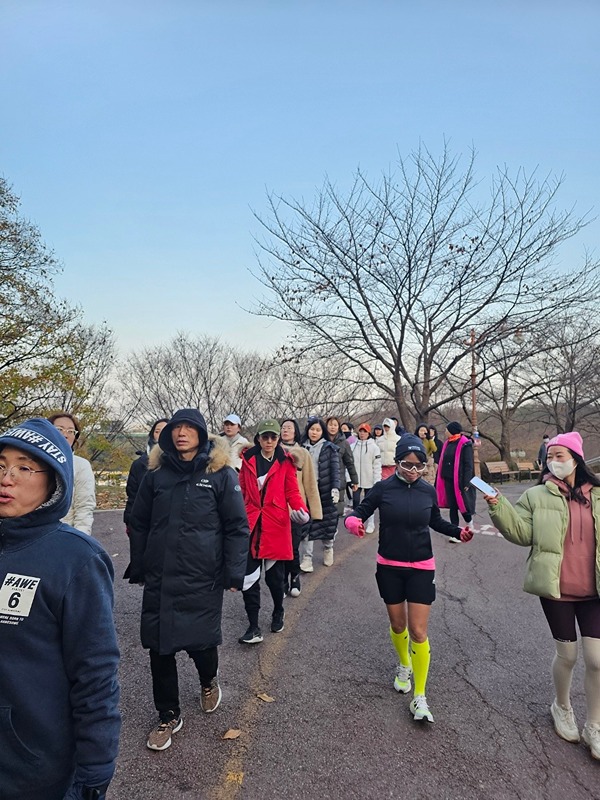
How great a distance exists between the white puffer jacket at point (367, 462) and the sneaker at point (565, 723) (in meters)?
6.66

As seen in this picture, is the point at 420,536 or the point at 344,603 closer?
the point at 420,536

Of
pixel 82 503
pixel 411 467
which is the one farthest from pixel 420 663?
pixel 82 503

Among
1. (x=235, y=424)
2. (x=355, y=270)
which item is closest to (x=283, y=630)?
(x=235, y=424)

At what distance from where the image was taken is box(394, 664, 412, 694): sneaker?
360 centimetres

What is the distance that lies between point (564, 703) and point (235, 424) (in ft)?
17.3

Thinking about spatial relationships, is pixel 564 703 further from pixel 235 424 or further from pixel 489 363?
pixel 489 363

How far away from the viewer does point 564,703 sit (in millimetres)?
3219

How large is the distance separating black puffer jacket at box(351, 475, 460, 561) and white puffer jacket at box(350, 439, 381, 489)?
240 inches

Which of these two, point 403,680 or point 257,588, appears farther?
point 257,588

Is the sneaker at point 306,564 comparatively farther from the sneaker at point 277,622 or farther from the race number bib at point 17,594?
the race number bib at point 17,594

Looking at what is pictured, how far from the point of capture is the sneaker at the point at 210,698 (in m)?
3.29

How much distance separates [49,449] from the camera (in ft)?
5.54

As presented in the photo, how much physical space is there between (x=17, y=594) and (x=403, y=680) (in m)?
3.06

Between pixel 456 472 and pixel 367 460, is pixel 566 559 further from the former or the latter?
pixel 367 460
